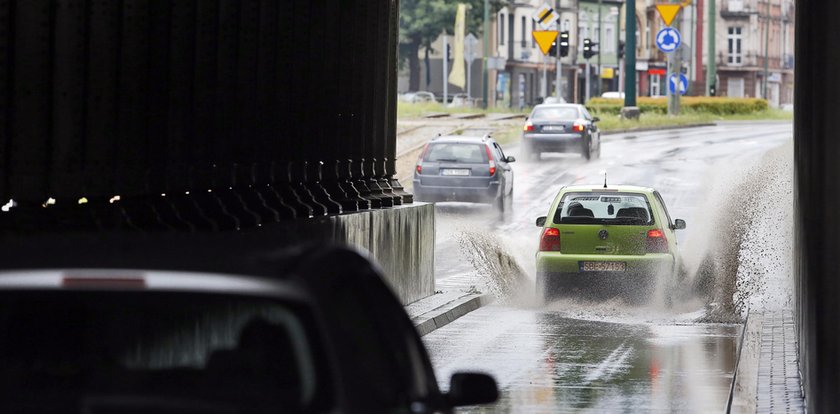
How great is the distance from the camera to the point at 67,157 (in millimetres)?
11875

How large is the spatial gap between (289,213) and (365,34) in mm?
4548

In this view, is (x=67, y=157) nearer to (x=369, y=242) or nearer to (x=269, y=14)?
(x=269, y=14)

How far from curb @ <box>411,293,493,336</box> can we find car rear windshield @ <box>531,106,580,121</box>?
25.2 metres

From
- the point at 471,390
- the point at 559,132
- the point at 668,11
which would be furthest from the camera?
the point at 668,11

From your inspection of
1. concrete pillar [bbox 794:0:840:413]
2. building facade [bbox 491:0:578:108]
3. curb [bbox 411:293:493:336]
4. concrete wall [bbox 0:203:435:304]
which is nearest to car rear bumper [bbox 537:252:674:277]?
curb [bbox 411:293:493:336]

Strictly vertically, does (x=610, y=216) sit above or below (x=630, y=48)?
below

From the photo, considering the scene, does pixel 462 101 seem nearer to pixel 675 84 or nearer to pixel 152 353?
pixel 675 84

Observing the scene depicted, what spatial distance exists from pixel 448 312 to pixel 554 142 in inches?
1117

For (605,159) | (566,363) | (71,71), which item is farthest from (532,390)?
(605,159)

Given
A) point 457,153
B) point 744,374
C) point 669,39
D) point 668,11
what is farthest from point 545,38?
point 744,374

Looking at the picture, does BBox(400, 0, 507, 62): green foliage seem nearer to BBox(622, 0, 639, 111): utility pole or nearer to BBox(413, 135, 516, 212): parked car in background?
BBox(622, 0, 639, 111): utility pole

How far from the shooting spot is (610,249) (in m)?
20.4

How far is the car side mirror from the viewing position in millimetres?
5578

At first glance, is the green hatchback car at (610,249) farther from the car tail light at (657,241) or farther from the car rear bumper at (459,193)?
the car rear bumper at (459,193)
